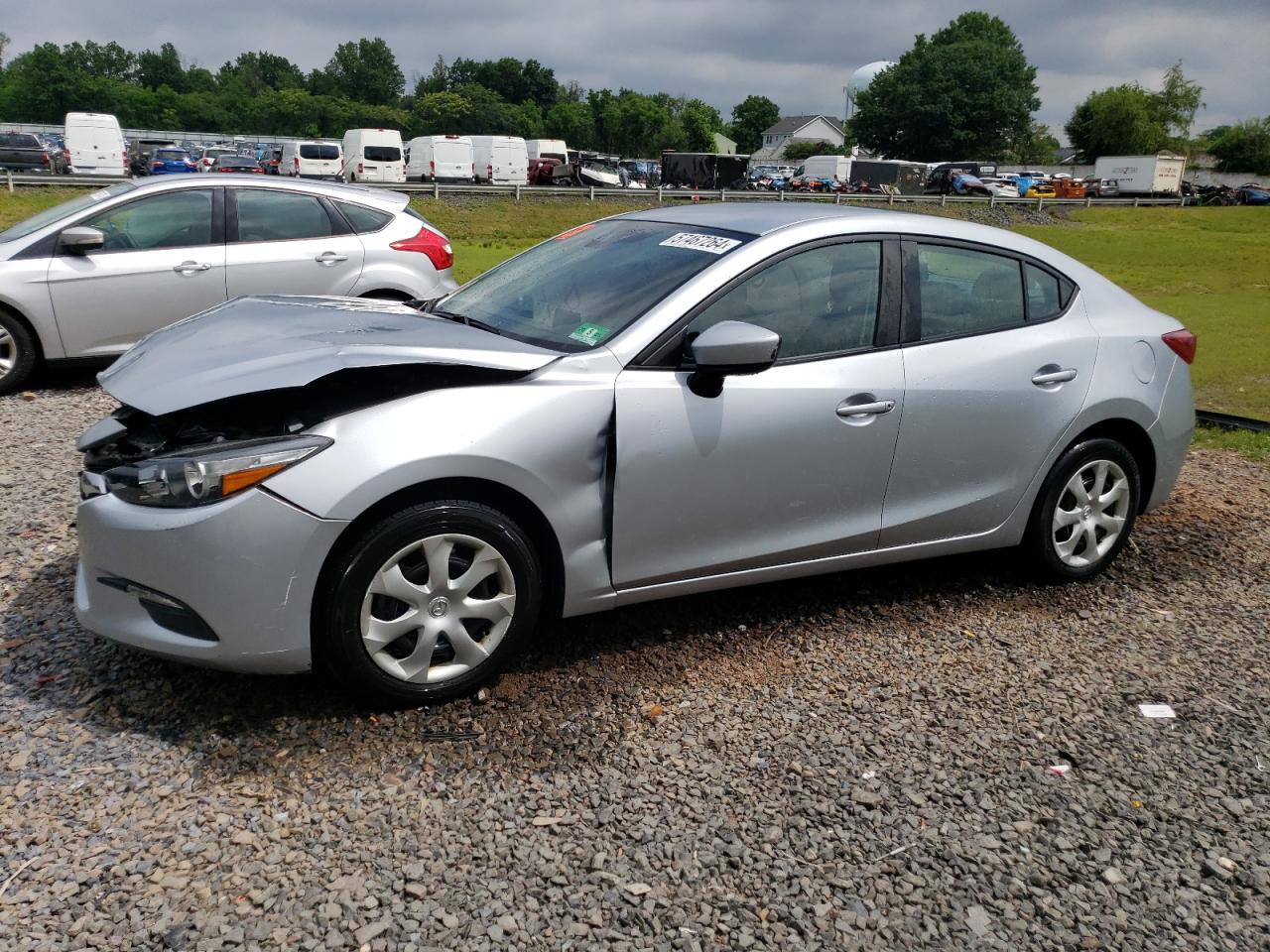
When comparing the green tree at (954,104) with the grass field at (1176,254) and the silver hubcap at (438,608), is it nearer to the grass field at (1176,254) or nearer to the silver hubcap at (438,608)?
the grass field at (1176,254)

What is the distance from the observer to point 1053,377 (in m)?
4.62

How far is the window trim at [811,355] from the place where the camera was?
150 inches

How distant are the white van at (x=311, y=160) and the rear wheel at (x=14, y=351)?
34100mm

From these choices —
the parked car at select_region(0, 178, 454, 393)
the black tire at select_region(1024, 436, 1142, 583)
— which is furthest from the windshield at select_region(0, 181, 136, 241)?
the black tire at select_region(1024, 436, 1142, 583)

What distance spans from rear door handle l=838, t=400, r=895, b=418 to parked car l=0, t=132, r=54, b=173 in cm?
3864

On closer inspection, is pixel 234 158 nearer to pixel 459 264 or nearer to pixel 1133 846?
pixel 459 264

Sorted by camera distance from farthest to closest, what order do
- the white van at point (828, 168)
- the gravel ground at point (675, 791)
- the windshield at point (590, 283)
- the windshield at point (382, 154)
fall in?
the white van at point (828, 168) < the windshield at point (382, 154) < the windshield at point (590, 283) < the gravel ground at point (675, 791)

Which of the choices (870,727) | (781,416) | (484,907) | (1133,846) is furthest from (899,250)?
(484,907)

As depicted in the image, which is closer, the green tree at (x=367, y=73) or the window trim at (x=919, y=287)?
the window trim at (x=919, y=287)

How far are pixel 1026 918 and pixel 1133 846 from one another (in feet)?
1.76

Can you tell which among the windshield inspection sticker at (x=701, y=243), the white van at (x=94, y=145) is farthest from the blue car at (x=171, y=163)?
the windshield inspection sticker at (x=701, y=243)

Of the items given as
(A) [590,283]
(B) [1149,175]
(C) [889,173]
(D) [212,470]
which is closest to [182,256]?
(A) [590,283]

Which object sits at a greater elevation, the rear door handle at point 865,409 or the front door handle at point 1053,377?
the front door handle at point 1053,377

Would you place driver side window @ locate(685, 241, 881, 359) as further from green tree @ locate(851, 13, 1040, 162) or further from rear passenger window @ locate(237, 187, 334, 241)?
green tree @ locate(851, 13, 1040, 162)
